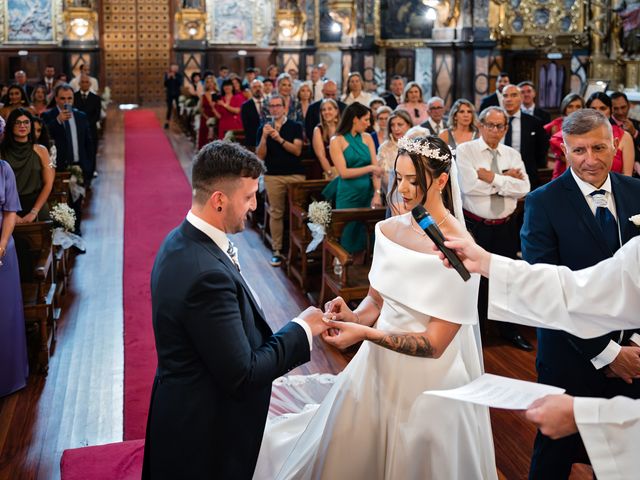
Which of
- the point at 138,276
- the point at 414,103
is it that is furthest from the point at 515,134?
the point at 138,276

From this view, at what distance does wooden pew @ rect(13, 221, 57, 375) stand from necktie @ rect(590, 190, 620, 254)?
3675mm

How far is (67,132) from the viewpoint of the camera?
28.1ft

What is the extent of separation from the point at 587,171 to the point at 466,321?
2.90 feet

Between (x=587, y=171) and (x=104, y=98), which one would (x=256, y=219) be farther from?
(x=104, y=98)

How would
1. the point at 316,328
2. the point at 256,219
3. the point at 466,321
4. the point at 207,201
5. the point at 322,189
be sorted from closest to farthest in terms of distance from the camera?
the point at 207,201 < the point at 316,328 < the point at 466,321 < the point at 322,189 < the point at 256,219

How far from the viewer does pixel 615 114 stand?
293 inches

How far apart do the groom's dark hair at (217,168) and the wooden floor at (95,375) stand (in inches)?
86.6

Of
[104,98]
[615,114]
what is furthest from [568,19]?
[104,98]

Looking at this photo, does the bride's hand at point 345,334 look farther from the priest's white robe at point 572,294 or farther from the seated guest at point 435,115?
the seated guest at point 435,115

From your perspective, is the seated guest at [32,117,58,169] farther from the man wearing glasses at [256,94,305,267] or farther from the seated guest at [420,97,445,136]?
the seated guest at [420,97,445,136]

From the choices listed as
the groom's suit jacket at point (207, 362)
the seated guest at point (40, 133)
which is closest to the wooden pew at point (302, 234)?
the seated guest at point (40, 133)

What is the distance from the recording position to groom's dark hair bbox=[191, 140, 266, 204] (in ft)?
8.30

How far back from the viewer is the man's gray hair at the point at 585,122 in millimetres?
3186

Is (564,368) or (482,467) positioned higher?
(564,368)
